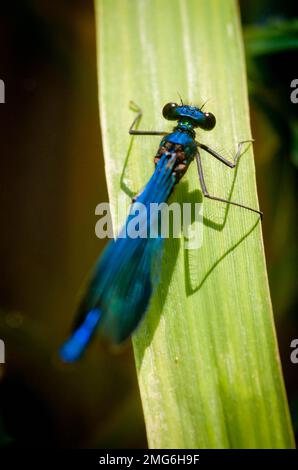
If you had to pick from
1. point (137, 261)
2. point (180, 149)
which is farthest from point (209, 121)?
point (137, 261)

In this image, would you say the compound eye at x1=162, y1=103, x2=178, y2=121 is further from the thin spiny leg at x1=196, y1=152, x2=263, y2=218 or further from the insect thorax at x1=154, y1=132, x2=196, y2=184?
the thin spiny leg at x1=196, y1=152, x2=263, y2=218

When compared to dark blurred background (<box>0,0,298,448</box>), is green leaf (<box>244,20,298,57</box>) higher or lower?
higher

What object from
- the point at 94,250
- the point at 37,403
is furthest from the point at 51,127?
the point at 37,403

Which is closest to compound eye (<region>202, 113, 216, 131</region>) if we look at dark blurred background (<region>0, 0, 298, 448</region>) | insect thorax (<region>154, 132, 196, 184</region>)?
insect thorax (<region>154, 132, 196, 184</region>)

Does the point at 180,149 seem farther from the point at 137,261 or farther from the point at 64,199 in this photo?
the point at 64,199

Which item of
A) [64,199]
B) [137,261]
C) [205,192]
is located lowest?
[137,261]

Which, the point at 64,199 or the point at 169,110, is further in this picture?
the point at 64,199

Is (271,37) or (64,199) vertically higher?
(271,37)

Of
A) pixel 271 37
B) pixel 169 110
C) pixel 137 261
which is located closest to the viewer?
pixel 137 261
